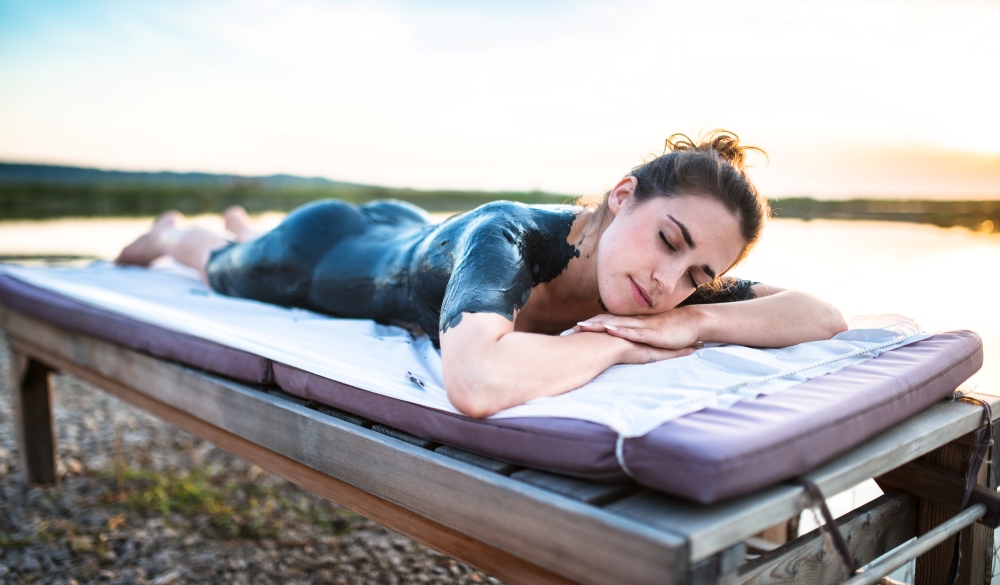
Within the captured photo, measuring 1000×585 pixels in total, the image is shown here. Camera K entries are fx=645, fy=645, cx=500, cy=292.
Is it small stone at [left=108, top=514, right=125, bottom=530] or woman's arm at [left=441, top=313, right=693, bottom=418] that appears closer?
woman's arm at [left=441, top=313, right=693, bottom=418]

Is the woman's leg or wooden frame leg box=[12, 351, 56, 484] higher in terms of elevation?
the woman's leg

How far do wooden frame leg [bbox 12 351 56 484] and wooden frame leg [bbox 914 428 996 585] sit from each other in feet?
10.8

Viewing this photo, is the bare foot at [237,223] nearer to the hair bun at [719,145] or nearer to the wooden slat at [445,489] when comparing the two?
the wooden slat at [445,489]

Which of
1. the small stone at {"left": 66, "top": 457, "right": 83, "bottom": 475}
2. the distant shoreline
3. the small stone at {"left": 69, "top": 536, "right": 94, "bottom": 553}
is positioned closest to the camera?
the small stone at {"left": 69, "top": 536, "right": 94, "bottom": 553}

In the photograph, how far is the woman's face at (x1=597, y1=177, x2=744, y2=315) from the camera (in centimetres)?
137

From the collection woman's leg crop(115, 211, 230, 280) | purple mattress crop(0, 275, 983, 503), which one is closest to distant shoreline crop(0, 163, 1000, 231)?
woman's leg crop(115, 211, 230, 280)

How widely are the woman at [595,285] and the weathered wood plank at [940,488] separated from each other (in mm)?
366

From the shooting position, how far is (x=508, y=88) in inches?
215

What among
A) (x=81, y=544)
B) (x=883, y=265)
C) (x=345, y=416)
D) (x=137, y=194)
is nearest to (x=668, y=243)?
(x=345, y=416)

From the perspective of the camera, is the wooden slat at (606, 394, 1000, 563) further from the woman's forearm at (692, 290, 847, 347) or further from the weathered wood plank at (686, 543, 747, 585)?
the woman's forearm at (692, 290, 847, 347)

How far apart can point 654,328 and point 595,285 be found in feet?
0.87

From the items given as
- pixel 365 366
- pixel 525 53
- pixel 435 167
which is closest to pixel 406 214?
pixel 365 366

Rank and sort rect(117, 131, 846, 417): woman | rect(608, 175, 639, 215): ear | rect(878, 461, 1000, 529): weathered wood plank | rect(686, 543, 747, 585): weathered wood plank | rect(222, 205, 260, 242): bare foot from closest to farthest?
1. rect(686, 543, 747, 585): weathered wood plank
2. rect(117, 131, 846, 417): woman
3. rect(878, 461, 1000, 529): weathered wood plank
4. rect(608, 175, 639, 215): ear
5. rect(222, 205, 260, 242): bare foot

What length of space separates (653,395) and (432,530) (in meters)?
0.48
